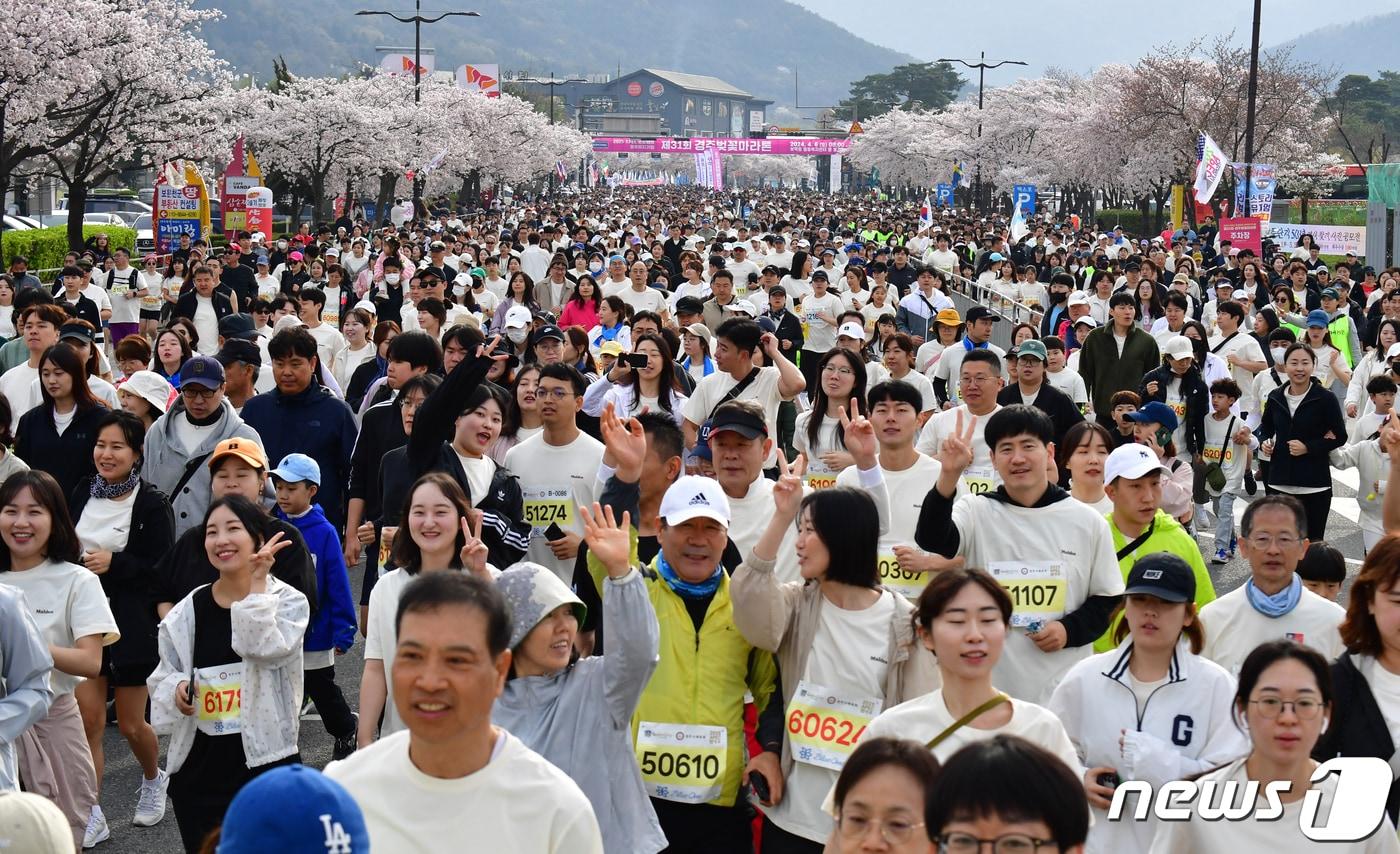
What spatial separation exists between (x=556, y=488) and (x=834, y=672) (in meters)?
2.72

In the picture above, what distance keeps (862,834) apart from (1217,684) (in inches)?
66.5

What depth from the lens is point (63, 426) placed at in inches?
328

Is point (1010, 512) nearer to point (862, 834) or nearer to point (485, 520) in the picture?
point (485, 520)

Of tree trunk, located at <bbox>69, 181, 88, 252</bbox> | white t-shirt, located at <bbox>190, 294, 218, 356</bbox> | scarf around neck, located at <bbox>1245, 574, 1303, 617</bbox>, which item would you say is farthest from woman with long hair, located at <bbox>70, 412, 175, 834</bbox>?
tree trunk, located at <bbox>69, 181, 88, 252</bbox>

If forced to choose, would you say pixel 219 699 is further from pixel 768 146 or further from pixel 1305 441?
pixel 768 146

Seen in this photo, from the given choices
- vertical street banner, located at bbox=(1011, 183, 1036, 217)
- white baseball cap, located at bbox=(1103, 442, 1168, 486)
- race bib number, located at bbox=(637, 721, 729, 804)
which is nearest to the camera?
race bib number, located at bbox=(637, 721, 729, 804)

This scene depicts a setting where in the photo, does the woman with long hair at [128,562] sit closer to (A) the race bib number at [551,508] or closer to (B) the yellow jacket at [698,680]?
(A) the race bib number at [551,508]

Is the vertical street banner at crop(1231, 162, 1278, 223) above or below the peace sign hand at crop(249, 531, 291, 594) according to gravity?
above

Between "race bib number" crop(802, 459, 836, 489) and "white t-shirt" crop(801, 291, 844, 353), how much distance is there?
24.6 feet

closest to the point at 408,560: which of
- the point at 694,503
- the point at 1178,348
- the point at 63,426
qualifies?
the point at 694,503

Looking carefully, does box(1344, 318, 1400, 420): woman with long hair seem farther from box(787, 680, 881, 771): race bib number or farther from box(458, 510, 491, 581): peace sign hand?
box(458, 510, 491, 581): peace sign hand

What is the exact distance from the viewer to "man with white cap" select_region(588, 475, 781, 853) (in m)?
4.93

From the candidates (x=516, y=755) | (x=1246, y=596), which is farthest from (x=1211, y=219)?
(x=516, y=755)

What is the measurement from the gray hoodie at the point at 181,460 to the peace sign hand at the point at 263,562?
194 centimetres
